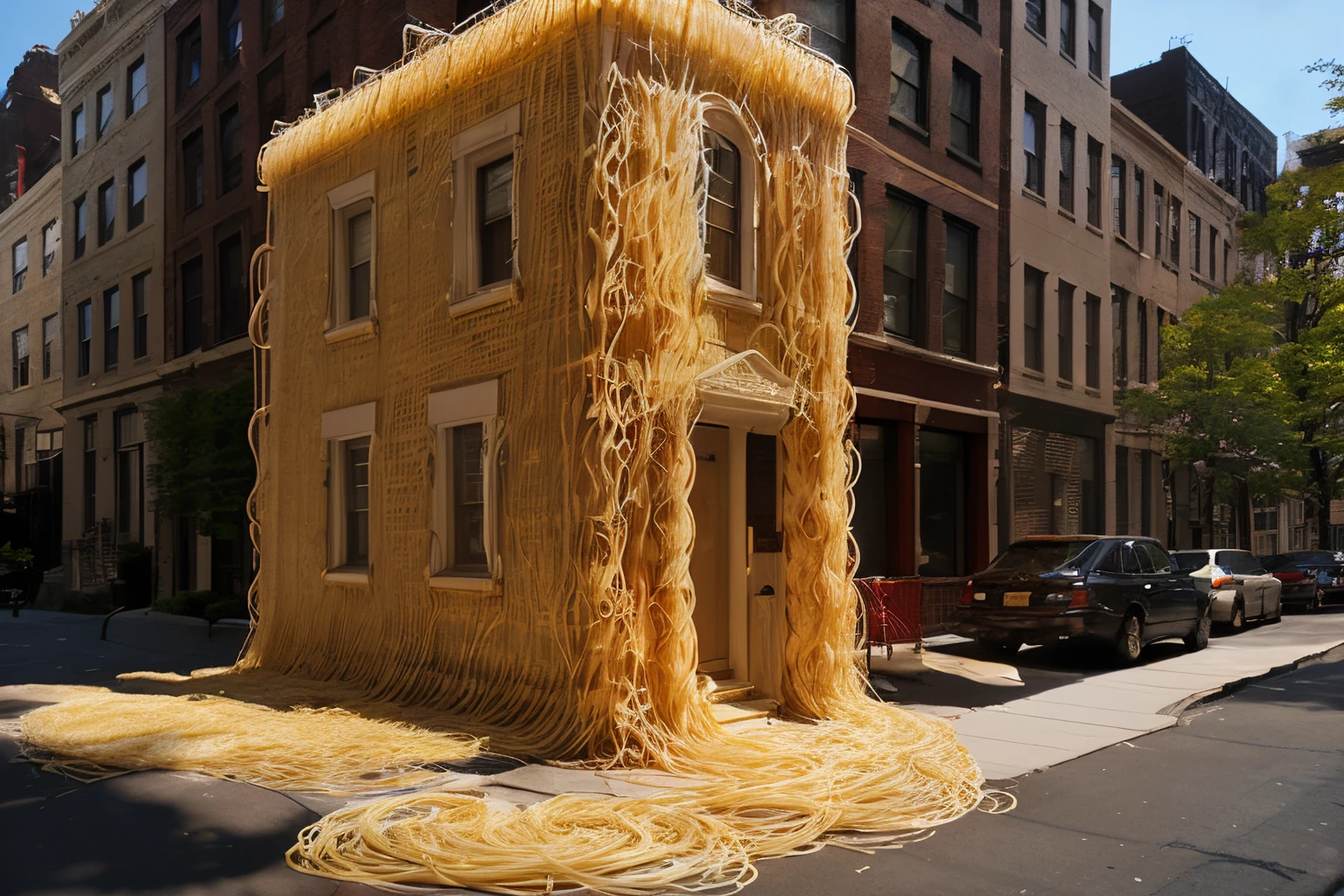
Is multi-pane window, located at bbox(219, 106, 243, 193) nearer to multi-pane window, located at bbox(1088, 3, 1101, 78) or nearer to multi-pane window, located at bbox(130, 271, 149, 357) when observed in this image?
multi-pane window, located at bbox(130, 271, 149, 357)

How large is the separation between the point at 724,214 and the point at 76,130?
25.6 meters

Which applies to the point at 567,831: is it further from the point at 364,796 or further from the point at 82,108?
the point at 82,108

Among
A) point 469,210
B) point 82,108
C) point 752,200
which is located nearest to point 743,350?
point 752,200

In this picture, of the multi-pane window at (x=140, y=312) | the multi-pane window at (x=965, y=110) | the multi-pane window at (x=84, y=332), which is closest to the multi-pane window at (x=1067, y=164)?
the multi-pane window at (x=965, y=110)

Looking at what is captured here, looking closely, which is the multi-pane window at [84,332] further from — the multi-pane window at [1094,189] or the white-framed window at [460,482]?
the multi-pane window at [1094,189]

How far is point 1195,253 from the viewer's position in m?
32.8

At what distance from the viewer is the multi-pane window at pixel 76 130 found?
29.1 metres

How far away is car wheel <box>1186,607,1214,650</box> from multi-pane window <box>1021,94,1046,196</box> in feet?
30.8

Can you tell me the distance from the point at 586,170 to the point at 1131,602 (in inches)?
379

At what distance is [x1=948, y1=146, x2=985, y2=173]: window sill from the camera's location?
19031mm

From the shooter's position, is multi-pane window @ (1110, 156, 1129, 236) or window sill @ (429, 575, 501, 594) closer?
window sill @ (429, 575, 501, 594)

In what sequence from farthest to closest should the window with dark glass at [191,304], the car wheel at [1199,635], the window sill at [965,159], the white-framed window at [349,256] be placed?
the window with dark glass at [191,304] < the window sill at [965,159] < the car wheel at [1199,635] < the white-framed window at [349,256]

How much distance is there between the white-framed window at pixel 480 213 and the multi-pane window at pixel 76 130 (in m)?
23.2

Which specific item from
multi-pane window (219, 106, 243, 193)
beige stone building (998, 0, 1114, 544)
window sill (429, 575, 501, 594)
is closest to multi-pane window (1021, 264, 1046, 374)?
beige stone building (998, 0, 1114, 544)
